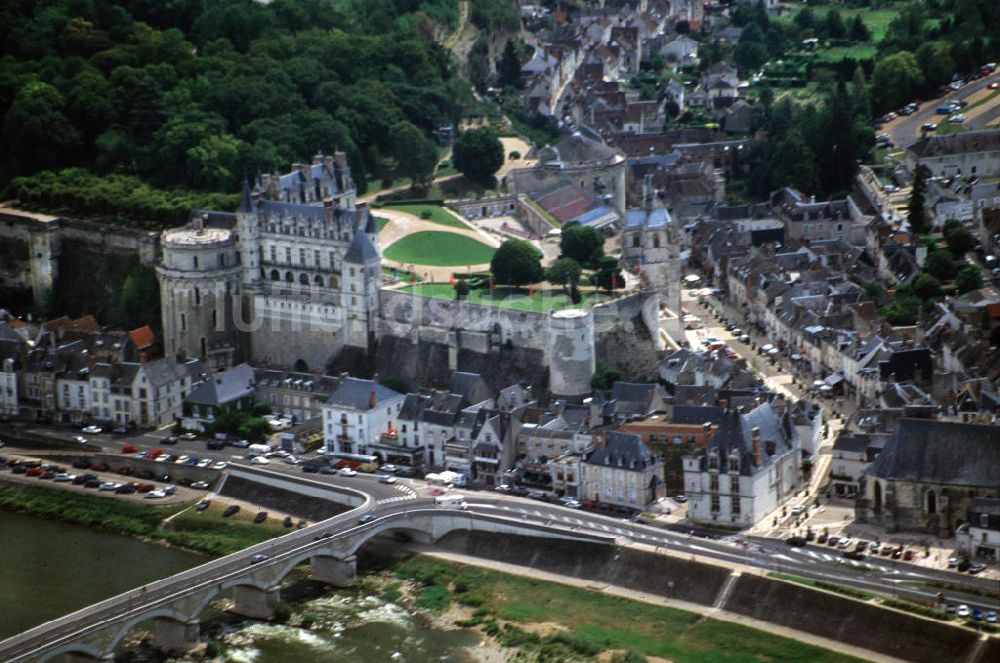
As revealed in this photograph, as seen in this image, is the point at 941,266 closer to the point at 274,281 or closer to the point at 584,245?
the point at 584,245

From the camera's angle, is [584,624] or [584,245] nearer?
[584,624]

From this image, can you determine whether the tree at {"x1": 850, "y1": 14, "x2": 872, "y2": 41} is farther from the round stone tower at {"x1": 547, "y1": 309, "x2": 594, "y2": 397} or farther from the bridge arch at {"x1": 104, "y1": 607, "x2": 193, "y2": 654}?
the bridge arch at {"x1": 104, "y1": 607, "x2": 193, "y2": 654}

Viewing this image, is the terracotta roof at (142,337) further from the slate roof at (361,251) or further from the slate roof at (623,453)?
the slate roof at (623,453)

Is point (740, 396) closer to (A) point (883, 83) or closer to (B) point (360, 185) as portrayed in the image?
(B) point (360, 185)

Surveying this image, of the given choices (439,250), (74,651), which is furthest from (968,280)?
(74,651)

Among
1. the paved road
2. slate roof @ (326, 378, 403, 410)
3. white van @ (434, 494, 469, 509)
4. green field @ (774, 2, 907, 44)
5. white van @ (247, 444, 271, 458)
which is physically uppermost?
green field @ (774, 2, 907, 44)

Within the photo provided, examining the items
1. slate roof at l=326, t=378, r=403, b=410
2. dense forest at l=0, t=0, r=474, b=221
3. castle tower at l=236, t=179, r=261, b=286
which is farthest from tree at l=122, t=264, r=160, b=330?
slate roof at l=326, t=378, r=403, b=410

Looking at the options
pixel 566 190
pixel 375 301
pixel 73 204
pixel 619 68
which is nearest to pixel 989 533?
pixel 375 301
